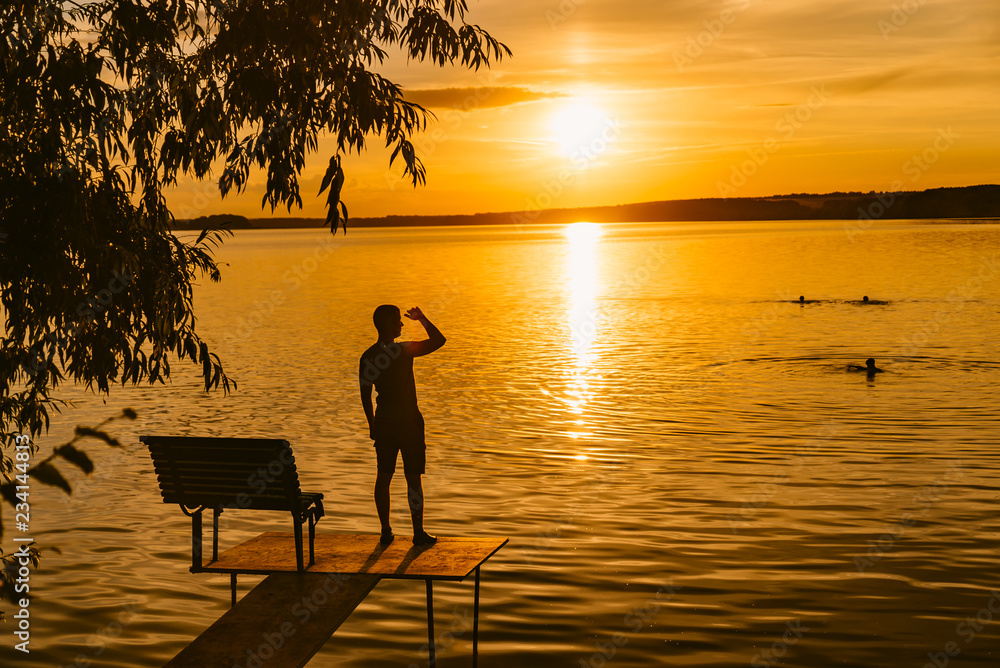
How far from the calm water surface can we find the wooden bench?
1637mm

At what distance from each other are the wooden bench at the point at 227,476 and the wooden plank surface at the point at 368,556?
0.27 m

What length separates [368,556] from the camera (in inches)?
313

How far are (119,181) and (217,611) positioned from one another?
4015 mm

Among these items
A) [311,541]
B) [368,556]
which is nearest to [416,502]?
[368,556]

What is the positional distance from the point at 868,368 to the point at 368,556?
20.4m

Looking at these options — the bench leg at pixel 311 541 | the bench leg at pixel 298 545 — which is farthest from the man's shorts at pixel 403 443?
the bench leg at pixel 298 545

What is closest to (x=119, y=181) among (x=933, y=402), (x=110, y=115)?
(x=110, y=115)

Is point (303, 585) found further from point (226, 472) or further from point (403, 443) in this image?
point (403, 443)

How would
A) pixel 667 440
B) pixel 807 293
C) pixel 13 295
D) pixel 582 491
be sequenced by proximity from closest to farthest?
pixel 13 295 → pixel 582 491 → pixel 667 440 → pixel 807 293

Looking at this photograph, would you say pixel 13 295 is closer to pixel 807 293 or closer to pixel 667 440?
pixel 667 440

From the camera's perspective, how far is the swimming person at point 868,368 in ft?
83.4

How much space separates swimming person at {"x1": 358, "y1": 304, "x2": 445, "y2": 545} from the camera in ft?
27.9

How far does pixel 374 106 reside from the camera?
797 cm

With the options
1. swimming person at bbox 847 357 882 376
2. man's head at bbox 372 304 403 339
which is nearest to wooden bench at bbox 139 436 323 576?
man's head at bbox 372 304 403 339
